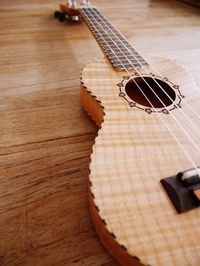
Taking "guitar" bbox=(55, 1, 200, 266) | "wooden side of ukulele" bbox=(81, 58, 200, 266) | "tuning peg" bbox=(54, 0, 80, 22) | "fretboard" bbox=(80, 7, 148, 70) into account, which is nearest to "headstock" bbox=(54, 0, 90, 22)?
"tuning peg" bbox=(54, 0, 80, 22)

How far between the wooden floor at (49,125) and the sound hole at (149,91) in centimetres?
16

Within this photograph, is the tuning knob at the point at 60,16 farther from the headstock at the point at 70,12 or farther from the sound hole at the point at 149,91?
the sound hole at the point at 149,91

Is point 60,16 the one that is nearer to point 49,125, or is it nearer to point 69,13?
point 69,13

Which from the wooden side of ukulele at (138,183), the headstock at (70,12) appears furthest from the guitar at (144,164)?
the headstock at (70,12)

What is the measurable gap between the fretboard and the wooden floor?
0.34 ft

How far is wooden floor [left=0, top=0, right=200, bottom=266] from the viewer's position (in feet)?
1.53

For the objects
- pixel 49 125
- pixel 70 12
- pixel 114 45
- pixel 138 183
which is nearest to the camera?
pixel 138 183

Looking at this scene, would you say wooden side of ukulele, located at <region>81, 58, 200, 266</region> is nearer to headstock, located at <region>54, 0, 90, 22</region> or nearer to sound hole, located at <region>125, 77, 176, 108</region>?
sound hole, located at <region>125, 77, 176, 108</region>

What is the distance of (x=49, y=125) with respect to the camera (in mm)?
690

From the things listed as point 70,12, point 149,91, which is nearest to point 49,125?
point 149,91

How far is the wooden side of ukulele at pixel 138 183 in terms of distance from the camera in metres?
0.35

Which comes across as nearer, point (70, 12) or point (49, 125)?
point (49, 125)

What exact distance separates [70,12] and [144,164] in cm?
97

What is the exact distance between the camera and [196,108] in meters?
0.59
